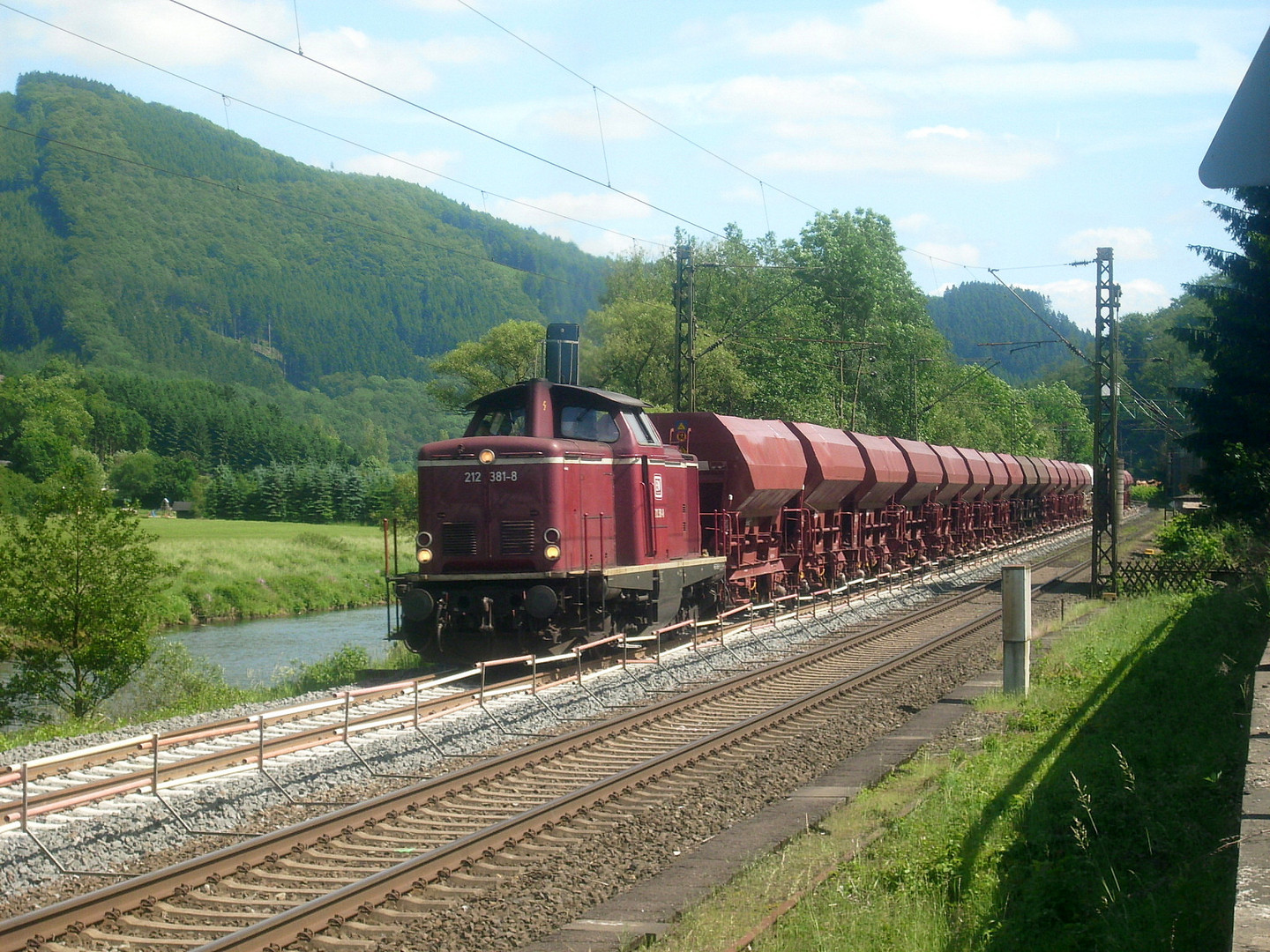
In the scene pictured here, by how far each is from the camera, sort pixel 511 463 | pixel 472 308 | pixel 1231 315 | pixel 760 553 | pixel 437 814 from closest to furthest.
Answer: pixel 437 814 < pixel 511 463 < pixel 760 553 < pixel 1231 315 < pixel 472 308

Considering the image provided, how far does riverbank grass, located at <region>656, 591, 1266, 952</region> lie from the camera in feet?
19.6

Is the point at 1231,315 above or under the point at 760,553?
above

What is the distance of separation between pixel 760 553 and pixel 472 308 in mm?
155469

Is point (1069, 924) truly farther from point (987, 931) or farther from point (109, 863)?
point (109, 863)

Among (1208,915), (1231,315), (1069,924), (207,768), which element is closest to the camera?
(1208,915)

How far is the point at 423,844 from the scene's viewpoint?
27.5ft

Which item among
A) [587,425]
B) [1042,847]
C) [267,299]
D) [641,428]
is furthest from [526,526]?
[267,299]

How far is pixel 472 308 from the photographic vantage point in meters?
175

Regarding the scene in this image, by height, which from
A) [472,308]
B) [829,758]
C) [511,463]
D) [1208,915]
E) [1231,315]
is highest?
[472,308]

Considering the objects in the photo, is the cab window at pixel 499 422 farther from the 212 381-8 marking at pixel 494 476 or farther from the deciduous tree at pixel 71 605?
the deciduous tree at pixel 71 605

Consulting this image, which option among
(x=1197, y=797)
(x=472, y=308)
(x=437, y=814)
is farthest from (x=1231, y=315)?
(x=472, y=308)

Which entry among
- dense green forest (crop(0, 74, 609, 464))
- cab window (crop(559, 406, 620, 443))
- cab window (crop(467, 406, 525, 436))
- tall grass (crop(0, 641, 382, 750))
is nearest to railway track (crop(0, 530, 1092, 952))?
cab window (crop(559, 406, 620, 443))

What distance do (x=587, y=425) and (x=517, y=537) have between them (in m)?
2.12

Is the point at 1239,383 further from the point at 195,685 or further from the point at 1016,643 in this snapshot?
the point at 195,685
